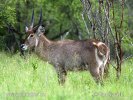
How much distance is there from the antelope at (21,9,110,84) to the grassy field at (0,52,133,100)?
0.22 meters

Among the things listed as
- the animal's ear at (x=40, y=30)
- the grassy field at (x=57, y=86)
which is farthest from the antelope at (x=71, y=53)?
the grassy field at (x=57, y=86)

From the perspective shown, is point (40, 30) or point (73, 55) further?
point (40, 30)

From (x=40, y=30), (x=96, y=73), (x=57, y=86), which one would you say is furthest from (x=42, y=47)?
(x=57, y=86)

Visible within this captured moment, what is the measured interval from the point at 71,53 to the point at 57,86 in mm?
1625

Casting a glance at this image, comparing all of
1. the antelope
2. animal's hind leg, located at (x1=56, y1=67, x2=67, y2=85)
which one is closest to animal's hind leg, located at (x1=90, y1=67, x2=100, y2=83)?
the antelope

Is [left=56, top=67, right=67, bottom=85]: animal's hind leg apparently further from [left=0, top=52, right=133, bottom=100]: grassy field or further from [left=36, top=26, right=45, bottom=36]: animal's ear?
[left=36, top=26, right=45, bottom=36]: animal's ear

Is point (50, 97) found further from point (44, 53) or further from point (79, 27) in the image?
point (79, 27)

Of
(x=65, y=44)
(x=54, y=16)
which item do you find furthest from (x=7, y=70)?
(x=54, y=16)

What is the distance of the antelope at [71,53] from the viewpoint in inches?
386

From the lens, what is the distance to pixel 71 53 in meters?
10.2

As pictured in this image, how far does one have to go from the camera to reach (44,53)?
10977 millimetres

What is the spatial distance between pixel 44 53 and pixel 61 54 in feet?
2.17

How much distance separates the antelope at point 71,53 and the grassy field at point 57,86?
224 millimetres

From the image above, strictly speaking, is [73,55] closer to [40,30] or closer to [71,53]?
[71,53]
